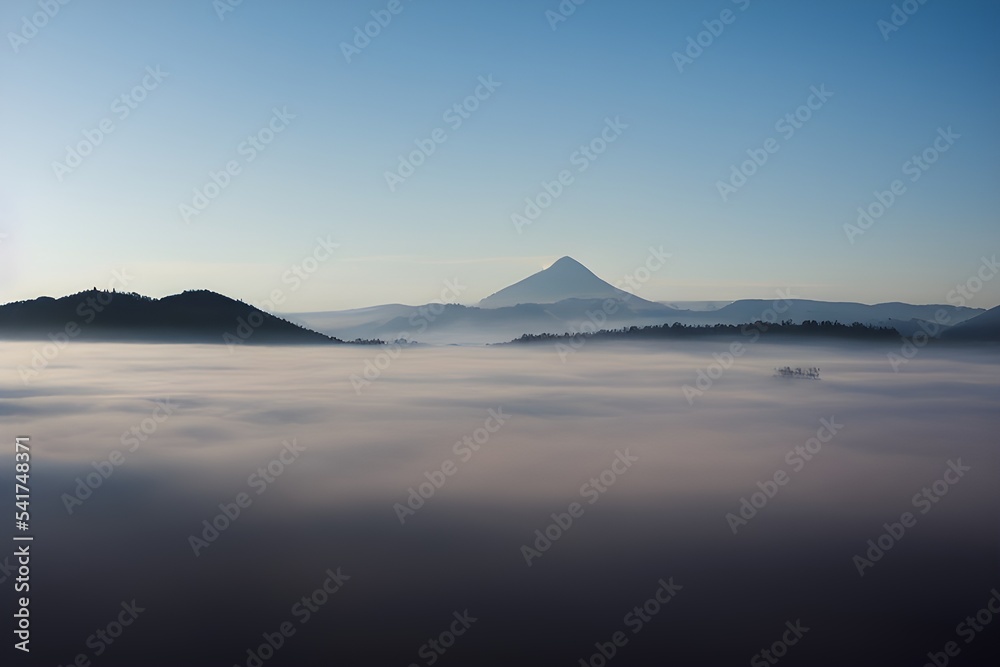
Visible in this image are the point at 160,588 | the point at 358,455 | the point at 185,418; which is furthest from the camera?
the point at 185,418

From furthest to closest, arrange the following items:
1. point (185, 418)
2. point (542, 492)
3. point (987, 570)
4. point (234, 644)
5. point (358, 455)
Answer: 1. point (185, 418)
2. point (358, 455)
3. point (542, 492)
4. point (987, 570)
5. point (234, 644)

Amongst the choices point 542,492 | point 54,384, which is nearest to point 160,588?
point 542,492

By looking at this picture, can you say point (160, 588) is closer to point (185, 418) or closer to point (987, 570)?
point (987, 570)

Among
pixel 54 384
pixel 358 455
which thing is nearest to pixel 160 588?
pixel 358 455

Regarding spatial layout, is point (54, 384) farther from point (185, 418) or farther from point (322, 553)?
point (322, 553)

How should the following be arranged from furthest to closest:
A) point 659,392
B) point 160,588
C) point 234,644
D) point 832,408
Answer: point 659,392 < point 832,408 < point 160,588 < point 234,644

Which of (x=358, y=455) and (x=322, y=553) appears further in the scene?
(x=358, y=455)

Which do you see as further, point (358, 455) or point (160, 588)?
point (358, 455)

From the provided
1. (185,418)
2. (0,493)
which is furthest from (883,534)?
(185,418)

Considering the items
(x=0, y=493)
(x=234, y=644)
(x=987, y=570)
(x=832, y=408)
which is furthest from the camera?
(x=832, y=408)
